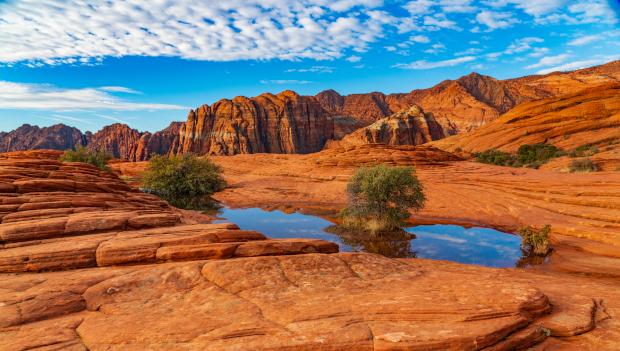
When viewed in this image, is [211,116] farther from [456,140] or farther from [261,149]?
[456,140]

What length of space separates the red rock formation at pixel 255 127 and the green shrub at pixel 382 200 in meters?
84.7

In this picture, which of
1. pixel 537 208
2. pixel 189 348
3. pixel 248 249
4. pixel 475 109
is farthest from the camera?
pixel 475 109

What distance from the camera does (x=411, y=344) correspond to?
5.73 metres

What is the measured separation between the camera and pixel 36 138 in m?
141

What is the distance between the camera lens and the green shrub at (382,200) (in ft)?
77.8

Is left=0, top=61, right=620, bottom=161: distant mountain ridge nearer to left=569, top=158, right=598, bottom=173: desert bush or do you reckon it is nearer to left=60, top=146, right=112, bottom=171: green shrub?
left=60, top=146, right=112, bottom=171: green shrub

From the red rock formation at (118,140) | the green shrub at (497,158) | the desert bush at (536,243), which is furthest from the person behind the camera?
the red rock formation at (118,140)

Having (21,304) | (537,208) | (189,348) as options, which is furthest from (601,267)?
(21,304)

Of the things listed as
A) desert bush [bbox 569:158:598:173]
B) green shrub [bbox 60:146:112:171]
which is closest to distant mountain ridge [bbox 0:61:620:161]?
green shrub [bbox 60:146:112:171]

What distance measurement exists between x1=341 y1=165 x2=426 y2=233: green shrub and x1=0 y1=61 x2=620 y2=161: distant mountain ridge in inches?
2947

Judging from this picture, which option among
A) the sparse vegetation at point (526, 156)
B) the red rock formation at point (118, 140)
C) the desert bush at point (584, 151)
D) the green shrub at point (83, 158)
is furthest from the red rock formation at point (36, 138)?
the desert bush at point (584, 151)

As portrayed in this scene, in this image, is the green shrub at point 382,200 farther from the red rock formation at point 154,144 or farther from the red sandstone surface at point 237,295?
the red rock formation at point 154,144

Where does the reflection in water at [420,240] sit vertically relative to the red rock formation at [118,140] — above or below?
below

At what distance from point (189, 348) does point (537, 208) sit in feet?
88.4
